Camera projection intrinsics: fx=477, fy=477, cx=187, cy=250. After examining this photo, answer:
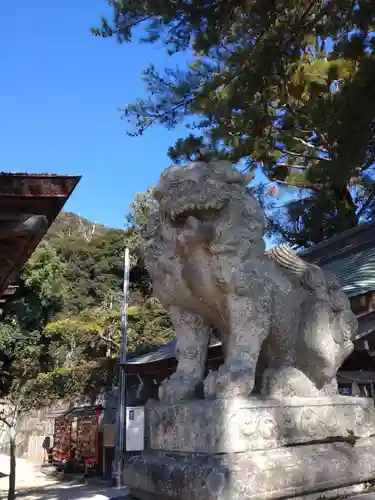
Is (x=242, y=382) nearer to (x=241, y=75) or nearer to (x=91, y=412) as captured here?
(x=241, y=75)

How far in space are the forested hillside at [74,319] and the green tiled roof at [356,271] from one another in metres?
8.45

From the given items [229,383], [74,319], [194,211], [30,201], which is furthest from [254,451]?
[74,319]

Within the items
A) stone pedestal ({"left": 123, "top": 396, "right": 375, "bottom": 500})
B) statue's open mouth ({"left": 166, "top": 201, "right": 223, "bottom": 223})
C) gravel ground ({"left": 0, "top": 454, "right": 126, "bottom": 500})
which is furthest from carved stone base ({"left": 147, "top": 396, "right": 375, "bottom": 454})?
gravel ground ({"left": 0, "top": 454, "right": 126, "bottom": 500})

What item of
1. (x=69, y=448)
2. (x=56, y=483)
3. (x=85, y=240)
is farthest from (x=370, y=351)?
(x=85, y=240)

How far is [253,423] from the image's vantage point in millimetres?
1796

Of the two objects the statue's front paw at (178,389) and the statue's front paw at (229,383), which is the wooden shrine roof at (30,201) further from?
the statue's front paw at (229,383)

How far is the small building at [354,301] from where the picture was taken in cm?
389

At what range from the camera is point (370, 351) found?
14.2 feet

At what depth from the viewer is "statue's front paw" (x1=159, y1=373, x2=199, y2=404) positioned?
2.02 m

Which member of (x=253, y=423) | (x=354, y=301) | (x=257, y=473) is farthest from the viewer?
(x=354, y=301)

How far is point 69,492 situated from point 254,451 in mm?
10654

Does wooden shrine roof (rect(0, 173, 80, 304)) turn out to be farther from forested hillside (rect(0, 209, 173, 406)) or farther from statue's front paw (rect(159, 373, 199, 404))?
forested hillside (rect(0, 209, 173, 406))

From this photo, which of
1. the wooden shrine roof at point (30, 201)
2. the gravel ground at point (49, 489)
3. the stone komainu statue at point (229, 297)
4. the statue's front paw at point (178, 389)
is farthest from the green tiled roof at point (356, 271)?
the gravel ground at point (49, 489)

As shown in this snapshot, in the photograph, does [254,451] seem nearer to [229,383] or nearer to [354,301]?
[229,383]
